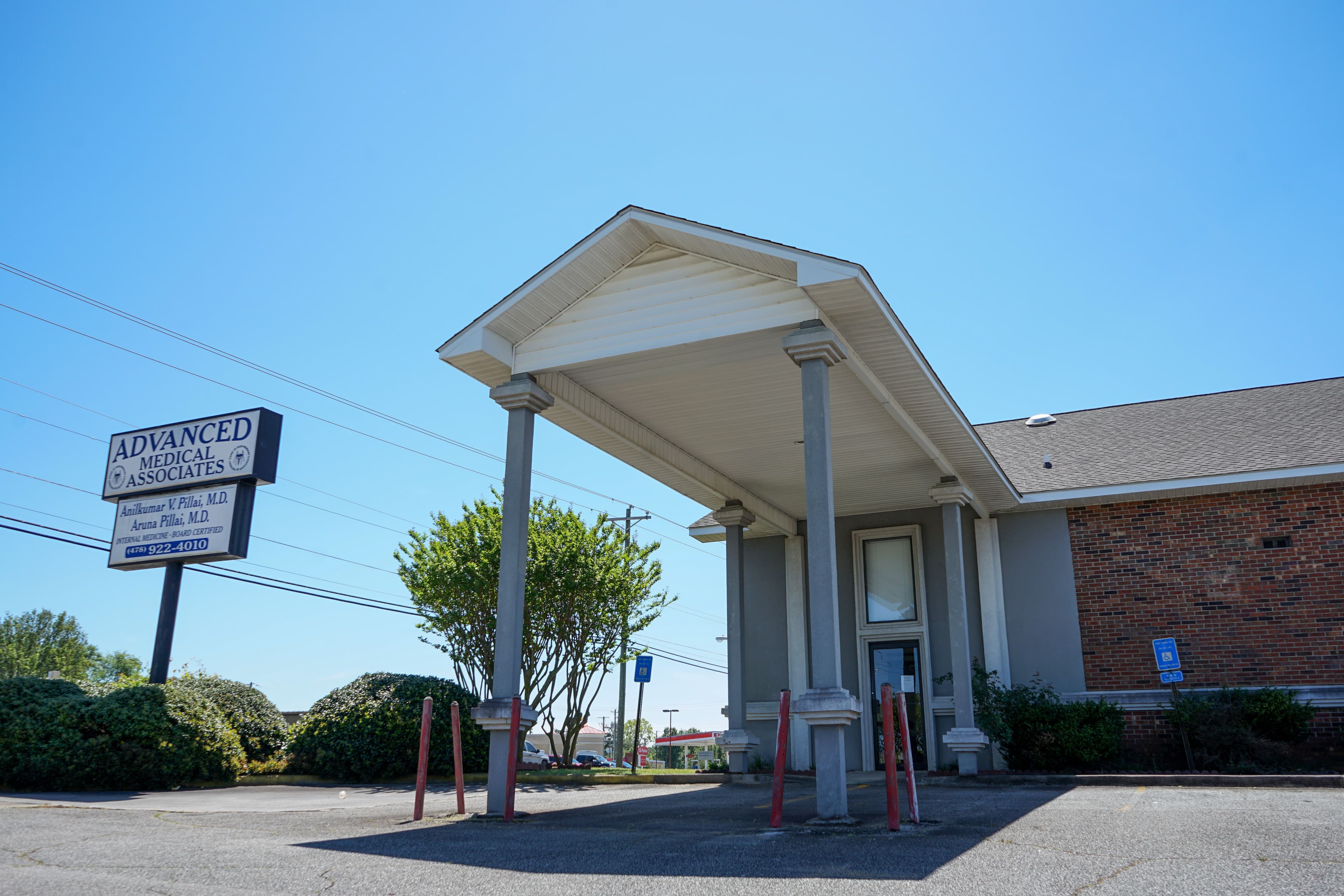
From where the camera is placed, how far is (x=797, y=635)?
17172 mm

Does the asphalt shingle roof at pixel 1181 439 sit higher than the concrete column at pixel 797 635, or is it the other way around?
the asphalt shingle roof at pixel 1181 439

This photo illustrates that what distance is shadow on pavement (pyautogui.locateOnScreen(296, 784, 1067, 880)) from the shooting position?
5.52 meters

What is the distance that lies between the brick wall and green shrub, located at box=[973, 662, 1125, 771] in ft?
3.07

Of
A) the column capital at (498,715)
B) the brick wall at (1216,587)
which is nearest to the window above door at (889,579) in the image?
the brick wall at (1216,587)

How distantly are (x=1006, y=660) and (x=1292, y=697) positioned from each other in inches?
154

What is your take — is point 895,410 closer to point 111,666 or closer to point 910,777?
point 910,777

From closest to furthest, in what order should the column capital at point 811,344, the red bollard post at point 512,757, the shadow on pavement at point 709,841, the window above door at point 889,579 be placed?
the shadow on pavement at point 709,841, the red bollard post at point 512,757, the column capital at point 811,344, the window above door at point 889,579

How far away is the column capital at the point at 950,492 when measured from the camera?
1415 cm

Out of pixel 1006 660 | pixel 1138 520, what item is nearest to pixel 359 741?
pixel 1006 660

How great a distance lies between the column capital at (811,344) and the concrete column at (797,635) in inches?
344

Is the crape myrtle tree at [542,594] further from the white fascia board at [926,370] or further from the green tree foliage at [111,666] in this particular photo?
the green tree foliage at [111,666]

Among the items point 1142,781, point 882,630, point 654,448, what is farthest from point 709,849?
point 882,630

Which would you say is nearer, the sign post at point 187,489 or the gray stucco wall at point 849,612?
the gray stucco wall at point 849,612

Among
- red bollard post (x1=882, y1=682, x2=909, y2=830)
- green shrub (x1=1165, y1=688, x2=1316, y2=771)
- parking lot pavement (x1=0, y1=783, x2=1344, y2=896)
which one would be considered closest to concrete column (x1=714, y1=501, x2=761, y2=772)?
parking lot pavement (x1=0, y1=783, x2=1344, y2=896)
